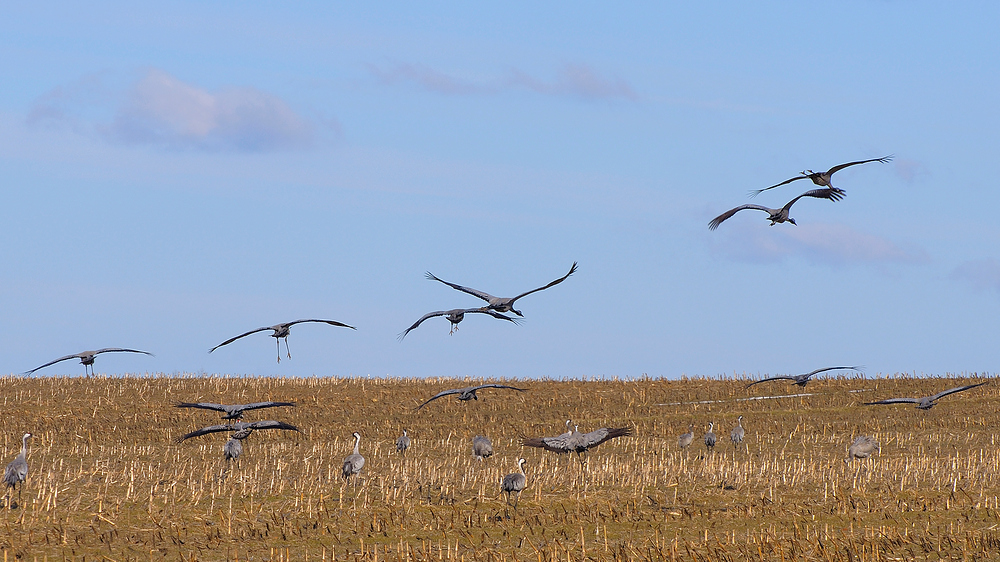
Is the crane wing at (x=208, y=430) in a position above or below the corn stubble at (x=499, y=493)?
Result: above

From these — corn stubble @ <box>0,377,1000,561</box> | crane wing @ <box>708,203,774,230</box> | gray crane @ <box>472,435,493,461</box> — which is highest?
crane wing @ <box>708,203,774,230</box>

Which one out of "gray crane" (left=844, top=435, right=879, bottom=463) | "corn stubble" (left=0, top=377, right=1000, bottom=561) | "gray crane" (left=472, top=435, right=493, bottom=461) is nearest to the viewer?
"corn stubble" (left=0, top=377, right=1000, bottom=561)

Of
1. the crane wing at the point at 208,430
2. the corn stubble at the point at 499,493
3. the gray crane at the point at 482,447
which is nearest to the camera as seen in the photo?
the corn stubble at the point at 499,493

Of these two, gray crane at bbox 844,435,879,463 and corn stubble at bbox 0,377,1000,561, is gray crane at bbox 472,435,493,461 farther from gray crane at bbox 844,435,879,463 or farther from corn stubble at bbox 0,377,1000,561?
gray crane at bbox 844,435,879,463

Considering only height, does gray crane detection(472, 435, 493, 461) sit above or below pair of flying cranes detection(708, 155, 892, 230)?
below

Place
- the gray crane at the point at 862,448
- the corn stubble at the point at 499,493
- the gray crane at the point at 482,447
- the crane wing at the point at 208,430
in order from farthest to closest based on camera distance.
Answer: the gray crane at the point at 482,447
the gray crane at the point at 862,448
the crane wing at the point at 208,430
the corn stubble at the point at 499,493

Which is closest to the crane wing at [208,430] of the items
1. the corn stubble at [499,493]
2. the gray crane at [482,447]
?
the corn stubble at [499,493]

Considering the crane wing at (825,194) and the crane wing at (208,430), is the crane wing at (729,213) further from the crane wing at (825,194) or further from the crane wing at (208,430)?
the crane wing at (208,430)

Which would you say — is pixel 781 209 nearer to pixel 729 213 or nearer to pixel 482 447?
pixel 729 213

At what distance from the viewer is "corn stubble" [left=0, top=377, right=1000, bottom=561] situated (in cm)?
1454

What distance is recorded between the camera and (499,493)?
18.6 meters

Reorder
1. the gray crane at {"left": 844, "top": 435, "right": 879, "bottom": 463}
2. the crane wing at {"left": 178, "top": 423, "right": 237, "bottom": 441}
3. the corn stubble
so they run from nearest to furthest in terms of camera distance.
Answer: the corn stubble
the crane wing at {"left": 178, "top": 423, "right": 237, "bottom": 441}
the gray crane at {"left": 844, "top": 435, "right": 879, "bottom": 463}

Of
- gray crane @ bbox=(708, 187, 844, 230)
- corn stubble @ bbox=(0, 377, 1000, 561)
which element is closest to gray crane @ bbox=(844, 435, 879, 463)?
corn stubble @ bbox=(0, 377, 1000, 561)

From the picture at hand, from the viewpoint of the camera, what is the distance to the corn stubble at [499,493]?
47.7ft
